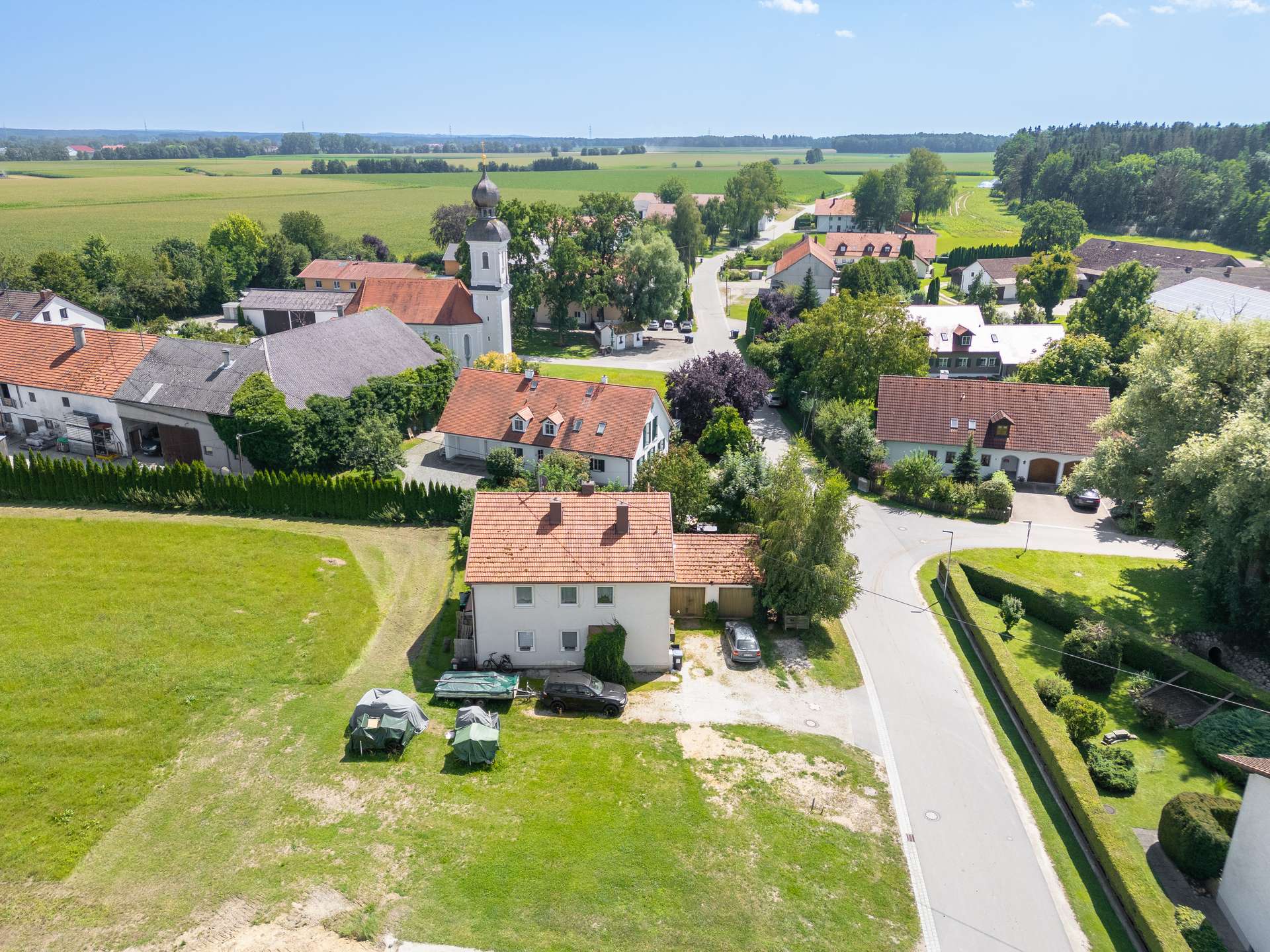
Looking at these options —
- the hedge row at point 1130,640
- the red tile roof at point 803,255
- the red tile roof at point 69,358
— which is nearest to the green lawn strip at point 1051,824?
the hedge row at point 1130,640

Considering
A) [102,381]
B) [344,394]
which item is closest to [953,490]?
[344,394]

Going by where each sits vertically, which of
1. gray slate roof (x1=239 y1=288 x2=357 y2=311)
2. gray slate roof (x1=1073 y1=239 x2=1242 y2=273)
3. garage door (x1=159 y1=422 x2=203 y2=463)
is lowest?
garage door (x1=159 y1=422 x2=203 y2=463)

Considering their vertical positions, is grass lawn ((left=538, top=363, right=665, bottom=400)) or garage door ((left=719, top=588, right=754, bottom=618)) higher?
grass lawn ((left=538, top=363, right=665, bottom=400))

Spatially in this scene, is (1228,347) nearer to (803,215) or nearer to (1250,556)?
(1250,556)

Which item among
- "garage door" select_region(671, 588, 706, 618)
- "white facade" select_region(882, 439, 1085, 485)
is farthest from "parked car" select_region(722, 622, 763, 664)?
"white facade" select_region(882, 439, 1085, 485)

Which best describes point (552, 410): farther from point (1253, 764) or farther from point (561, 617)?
point (1253, 764)

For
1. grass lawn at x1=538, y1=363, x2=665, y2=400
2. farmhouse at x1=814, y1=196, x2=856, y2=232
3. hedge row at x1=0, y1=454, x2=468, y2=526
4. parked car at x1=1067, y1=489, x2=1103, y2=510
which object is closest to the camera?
hedge row at x1=0, y1=454, x2=468, y2=526

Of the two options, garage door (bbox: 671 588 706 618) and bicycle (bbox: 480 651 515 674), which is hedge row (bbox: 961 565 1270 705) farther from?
bicycle (bbox: 480 651 515 674)

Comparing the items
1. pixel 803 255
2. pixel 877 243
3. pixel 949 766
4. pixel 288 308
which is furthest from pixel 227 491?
pixel 877 243
